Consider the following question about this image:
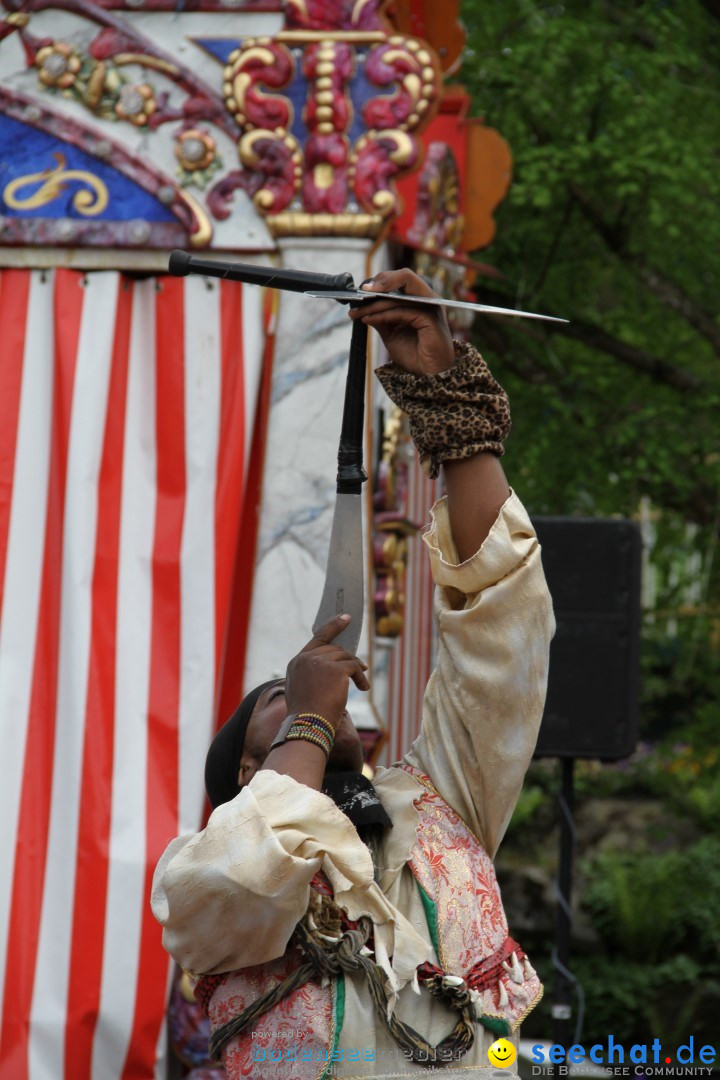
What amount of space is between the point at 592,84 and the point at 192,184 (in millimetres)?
3397

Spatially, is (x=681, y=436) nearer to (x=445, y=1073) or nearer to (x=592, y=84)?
(x=592, y=84)

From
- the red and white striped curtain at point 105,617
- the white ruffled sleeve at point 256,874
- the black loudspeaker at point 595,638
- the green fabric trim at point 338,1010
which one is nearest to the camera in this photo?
the white ruffled sleeve at point 256,874

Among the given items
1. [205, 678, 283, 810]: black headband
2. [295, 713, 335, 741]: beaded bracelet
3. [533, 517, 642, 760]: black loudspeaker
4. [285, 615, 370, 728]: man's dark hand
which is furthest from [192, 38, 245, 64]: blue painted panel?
[295, 713, 335, 741]: beaded bracelet

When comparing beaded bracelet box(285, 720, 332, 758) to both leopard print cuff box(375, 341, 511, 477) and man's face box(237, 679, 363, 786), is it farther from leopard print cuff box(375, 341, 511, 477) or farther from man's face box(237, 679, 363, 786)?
leopard print cuff box(375, 341, 511, 477)

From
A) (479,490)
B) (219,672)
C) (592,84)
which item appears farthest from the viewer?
(592,84)

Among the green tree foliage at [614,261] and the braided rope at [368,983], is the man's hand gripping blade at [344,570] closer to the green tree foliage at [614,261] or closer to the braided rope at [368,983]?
the braided rope at [368,983]

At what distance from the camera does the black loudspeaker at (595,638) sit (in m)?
5.11

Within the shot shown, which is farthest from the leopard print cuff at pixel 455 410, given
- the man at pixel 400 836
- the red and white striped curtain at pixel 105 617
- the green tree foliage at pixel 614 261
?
the green tree foliage at pixel 614 261

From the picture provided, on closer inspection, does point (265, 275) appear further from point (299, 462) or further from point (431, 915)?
point (299, 462)

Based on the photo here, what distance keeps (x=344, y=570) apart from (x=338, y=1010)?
581 mm

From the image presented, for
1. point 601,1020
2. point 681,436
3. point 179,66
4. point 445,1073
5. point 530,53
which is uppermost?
point 530,53

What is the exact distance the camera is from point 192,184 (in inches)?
157

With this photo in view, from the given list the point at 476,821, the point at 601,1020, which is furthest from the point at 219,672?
the point at 601,1020

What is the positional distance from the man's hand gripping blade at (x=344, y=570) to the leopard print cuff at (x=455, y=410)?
128 mm
